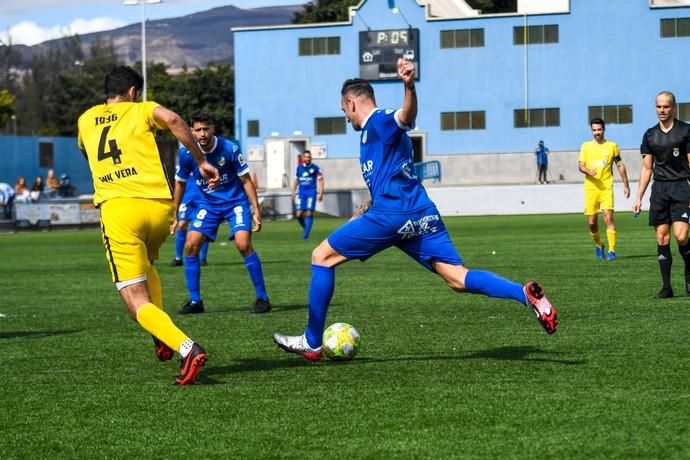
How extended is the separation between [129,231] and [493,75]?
6294 centimetres

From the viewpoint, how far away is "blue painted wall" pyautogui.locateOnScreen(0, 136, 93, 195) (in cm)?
5928

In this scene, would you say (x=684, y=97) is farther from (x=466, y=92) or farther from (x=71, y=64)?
(x=71, y=64)

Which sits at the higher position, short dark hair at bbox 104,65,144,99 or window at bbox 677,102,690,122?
window at bbox 677,102,690,122

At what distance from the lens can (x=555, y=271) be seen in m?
17.3

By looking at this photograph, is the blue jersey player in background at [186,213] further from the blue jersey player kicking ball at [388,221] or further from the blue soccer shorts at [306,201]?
the blue jersey player kicking ball at [388,221]

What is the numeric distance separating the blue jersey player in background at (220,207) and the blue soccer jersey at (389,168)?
14.7 feet

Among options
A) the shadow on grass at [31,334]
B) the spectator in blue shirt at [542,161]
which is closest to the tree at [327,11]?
the spectator in blue shirt at [542,161]

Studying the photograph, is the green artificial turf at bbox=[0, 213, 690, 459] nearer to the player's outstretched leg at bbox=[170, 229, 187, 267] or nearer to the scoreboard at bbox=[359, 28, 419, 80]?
the player's outstretched leg at bbox=[170, 229, 187, 267]

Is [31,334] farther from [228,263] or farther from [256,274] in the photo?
[228,263]

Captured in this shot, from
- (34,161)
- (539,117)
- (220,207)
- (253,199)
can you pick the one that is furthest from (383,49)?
(253,199)

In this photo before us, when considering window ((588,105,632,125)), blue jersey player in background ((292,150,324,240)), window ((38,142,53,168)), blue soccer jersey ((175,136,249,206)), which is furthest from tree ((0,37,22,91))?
blue soccer jersey ((175,136,249,206))

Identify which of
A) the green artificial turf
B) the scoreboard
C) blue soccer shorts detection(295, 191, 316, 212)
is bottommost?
the green artificial turf

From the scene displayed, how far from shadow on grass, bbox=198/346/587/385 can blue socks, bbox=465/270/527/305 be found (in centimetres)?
50

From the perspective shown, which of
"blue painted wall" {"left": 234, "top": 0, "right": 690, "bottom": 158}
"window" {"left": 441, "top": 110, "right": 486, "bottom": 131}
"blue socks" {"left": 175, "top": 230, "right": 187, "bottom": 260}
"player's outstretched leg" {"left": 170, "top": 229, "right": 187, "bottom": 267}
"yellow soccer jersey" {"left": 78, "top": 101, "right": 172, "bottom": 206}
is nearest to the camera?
"yellow soccer jersey" {"left": 78, "top": 101, "right": 172, "bottom": 206}
